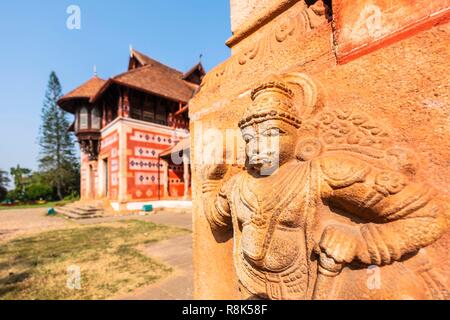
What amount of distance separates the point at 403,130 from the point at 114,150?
12.7 meters

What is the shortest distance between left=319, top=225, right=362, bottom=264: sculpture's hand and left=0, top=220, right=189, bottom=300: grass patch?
2824mm

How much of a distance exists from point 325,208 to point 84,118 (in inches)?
607

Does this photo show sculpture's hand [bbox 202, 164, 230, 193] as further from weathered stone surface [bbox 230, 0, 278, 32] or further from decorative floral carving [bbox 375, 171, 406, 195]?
weathered stone surface [bbox 230, 0, 278, 32]

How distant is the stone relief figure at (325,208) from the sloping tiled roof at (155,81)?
11822mm

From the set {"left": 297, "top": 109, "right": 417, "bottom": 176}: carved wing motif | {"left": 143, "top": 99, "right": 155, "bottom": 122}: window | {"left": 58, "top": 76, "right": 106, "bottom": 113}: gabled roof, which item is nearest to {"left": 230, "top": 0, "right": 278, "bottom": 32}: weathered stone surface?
{"left": 297, "top": 109, "right": 417, "bottom": 176}: carved wing motif

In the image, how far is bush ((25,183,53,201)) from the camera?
23.3 metres

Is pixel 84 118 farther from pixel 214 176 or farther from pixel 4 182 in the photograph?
pixel 4 182

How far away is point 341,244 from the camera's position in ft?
2.68

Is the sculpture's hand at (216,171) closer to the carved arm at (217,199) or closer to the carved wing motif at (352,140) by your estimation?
the carved arm at (217,199)

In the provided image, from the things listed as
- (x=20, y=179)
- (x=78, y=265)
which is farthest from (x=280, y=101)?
(x=20, y=179)

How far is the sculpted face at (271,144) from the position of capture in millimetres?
987

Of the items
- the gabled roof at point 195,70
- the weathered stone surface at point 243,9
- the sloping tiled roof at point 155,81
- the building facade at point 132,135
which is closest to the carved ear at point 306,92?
the weathered stone surface at point 243,9

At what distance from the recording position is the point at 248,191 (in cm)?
107
